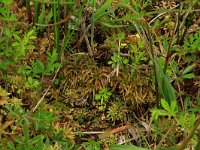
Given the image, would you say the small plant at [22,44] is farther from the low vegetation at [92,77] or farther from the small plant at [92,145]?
the small plant at [92,145]

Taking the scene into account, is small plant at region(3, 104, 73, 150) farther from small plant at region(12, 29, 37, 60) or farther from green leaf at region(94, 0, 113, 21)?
green leaf at region(94, 0, 113, 21)

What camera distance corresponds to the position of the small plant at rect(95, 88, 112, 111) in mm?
2027

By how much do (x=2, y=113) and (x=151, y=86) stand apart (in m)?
0.72

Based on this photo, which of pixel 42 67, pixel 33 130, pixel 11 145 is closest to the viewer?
pixel 11 145

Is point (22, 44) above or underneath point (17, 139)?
above

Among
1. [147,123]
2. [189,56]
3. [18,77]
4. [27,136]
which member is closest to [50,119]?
[27,136]

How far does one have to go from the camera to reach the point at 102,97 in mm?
2025

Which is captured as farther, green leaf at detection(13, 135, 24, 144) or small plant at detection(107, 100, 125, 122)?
small plant at detection(107, 100, 125, 122)

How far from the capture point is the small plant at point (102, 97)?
203cm

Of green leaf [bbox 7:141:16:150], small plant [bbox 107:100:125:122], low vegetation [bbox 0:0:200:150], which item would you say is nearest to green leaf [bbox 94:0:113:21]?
low vegetation [bbox 0:0:200:150]

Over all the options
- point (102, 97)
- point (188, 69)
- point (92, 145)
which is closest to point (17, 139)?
point (92, 145)

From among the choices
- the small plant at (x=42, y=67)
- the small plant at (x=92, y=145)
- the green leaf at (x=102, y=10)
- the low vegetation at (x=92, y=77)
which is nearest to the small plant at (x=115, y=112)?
the low vegetation at (x=92, y=77)

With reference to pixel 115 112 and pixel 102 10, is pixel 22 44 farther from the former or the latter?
pixel 115 112

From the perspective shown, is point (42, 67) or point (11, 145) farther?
point (42, 67)
